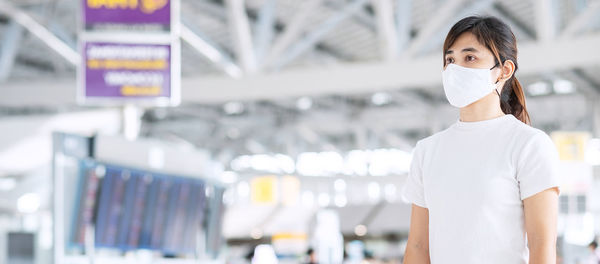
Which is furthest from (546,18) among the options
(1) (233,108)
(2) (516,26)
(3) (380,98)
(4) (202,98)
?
(1) (233,108)

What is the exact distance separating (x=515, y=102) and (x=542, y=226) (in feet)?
1.57

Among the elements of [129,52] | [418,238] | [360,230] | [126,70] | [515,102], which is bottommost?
[418,238]

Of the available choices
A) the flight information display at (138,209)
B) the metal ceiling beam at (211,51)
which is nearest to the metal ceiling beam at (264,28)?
the metal ceiling beam at (211,51)

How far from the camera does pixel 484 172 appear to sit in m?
2.41

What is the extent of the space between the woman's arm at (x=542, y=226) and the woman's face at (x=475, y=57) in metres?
0.37

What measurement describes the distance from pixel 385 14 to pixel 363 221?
21.2 meters

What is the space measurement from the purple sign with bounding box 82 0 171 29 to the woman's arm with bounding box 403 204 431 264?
30.2ft

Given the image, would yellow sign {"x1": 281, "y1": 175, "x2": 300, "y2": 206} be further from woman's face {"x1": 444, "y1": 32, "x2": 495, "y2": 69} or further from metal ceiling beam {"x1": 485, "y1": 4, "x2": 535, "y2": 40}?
woman's face {"x1": 444, "y1": 32, "x2": 495, "y2": 69}

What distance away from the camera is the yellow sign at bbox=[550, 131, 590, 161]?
687 inches

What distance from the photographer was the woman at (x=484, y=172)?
233cm

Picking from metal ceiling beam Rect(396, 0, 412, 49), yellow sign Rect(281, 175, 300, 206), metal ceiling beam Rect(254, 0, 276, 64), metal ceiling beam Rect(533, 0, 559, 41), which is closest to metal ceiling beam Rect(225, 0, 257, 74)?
metal ceiling beam Rect(254, 0, 276, 64)

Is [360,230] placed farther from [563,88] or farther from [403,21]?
[403,21]

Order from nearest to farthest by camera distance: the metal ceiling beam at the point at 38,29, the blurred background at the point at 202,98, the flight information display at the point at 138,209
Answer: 1. the flight information display at the point at 138,209
2. the blurred background at the point at 202,98
3. the metal ceiling beam at the point at 38,29

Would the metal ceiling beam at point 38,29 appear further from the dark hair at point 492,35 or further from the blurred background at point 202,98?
the dark hair at point 492,35
